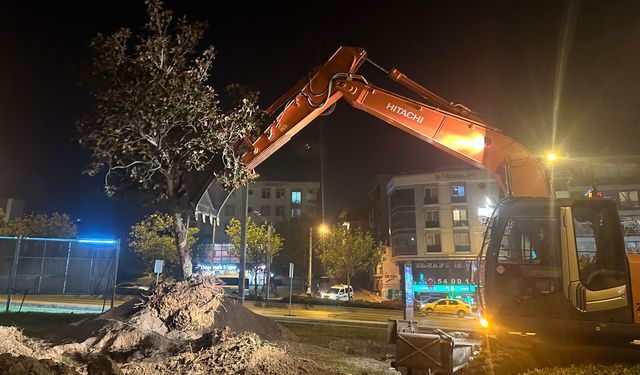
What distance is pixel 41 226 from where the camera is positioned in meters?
47.6

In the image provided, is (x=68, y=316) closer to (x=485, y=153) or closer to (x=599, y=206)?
(x=485, y=153)

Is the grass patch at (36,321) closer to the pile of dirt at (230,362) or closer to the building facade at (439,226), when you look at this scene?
the pile of dirt at (230,362)

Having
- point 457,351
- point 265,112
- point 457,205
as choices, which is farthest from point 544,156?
point 457,205

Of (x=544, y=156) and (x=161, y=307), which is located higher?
(x=544, y=156)

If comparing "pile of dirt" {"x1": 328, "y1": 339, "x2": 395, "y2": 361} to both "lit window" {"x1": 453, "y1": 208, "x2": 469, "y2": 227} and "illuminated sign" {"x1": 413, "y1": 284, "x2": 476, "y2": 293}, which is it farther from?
"lit window" {"x1": 453, "y1": 208, "x2": 469, "y2": 227}

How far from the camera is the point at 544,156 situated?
929 centimetres

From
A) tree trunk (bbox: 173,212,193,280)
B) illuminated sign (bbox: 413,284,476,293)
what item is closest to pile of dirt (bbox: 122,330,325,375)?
tree trunk (bbox: 173,212,193,280)

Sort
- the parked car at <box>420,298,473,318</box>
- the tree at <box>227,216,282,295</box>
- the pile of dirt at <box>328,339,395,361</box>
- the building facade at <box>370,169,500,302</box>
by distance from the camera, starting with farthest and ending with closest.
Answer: the tree at <box>227,216,282,295</box> → the building facade at <box>370,169,500,302</box> → the parked car at <box>420,298,473,318</box> → the pile of dirt at <box>328,339,395,361</box>

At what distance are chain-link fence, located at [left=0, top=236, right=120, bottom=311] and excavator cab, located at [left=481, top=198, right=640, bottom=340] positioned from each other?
15.2 metres

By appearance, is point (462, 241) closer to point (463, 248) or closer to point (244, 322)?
point (463, 248)

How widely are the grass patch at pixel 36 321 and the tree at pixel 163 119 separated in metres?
4.51

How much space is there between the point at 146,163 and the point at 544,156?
31.0 ft

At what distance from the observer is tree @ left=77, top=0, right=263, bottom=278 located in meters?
9.55

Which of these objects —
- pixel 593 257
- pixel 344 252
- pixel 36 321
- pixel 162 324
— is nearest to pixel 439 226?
pixel 344 252
